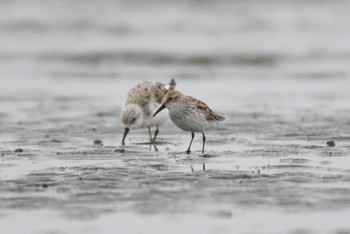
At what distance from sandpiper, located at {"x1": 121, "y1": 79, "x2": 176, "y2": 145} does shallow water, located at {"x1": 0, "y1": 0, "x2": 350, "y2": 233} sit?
33 centimetres

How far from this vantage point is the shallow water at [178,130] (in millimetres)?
9039

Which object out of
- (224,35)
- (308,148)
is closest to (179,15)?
(224,35)

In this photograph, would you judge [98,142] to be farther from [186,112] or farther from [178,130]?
[178,130]

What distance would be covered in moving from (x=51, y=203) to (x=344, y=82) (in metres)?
13.8

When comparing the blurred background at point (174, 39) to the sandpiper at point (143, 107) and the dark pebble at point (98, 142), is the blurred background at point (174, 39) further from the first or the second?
the dark pebble at point (98, 142)

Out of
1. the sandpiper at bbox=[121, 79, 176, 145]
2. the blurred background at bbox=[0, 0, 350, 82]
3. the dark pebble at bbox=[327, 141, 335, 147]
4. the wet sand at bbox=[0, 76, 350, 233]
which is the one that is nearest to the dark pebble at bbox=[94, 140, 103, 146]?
the wet sand at bbox=[0, 76, 350, 233]

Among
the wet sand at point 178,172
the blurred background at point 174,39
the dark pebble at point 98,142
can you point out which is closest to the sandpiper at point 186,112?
the wet sand at point 178,172

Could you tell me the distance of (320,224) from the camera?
8578 mm

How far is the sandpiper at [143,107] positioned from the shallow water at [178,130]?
334 mm

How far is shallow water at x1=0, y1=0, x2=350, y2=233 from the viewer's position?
9039 mm

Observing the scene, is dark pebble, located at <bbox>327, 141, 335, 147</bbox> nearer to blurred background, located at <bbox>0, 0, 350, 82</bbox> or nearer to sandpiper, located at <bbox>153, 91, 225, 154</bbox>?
sandpiper, located at <bbox>153, 91, 225, 154</bbox>

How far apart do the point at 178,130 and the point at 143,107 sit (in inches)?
45.6

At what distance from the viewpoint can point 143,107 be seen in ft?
49.2

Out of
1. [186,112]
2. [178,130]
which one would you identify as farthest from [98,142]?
[178,130]
